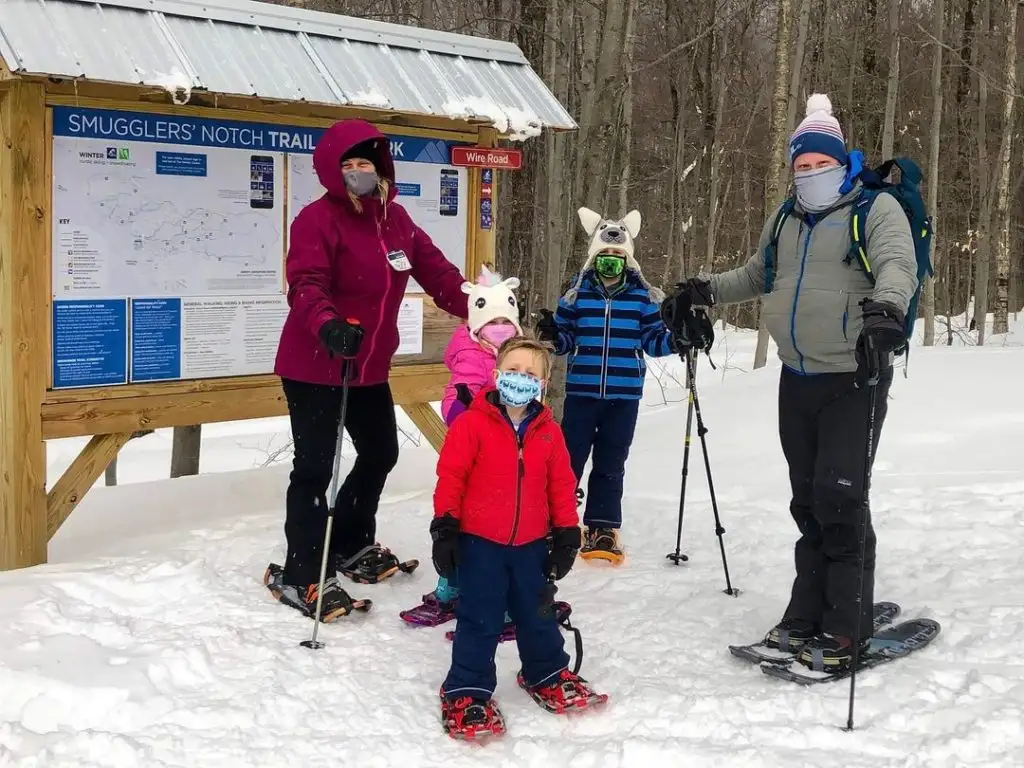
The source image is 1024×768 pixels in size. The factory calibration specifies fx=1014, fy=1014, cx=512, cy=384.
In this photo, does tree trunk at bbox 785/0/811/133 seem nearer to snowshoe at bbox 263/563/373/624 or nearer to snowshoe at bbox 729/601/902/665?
snowshoe at bbox 729/601/902/665

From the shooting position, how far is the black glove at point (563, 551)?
3.72 meters

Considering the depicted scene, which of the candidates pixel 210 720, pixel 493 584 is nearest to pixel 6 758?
pixel 210 720

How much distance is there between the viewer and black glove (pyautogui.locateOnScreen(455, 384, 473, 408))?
442cm

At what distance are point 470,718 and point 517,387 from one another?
1186 mm

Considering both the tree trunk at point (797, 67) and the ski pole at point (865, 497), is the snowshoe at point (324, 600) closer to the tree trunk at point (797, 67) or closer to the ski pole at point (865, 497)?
the ski pole at point (865, 497)

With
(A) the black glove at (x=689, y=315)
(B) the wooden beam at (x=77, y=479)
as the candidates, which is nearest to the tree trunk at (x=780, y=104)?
(A) the black glove at (x=689, y=315)

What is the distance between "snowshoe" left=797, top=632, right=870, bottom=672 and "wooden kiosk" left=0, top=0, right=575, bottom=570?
321 cm

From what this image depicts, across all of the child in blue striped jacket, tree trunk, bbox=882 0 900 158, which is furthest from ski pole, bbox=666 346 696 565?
tree trunk, bbox=882 0 900 158

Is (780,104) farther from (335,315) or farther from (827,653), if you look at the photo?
(827,653)

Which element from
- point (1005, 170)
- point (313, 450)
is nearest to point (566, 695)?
point (313, 450)

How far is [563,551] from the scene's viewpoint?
372 centimetres

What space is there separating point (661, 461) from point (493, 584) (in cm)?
455

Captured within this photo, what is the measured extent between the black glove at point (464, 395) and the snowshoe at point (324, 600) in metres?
1.08

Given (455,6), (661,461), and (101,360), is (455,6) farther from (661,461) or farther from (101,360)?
(101,360)
